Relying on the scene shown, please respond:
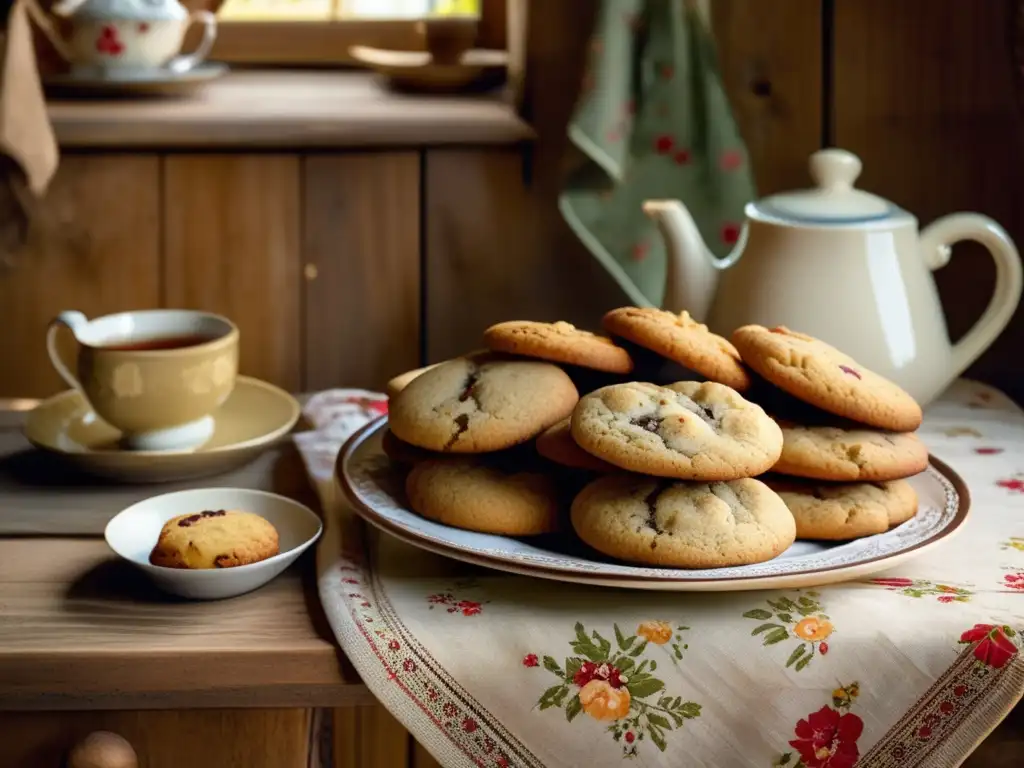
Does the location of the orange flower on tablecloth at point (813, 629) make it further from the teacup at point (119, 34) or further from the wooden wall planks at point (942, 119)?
the teacup at point (119, 34)

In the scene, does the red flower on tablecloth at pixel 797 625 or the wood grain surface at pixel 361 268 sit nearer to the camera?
the red flower on tablecloth at pixel 797 625

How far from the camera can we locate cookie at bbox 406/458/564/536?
3.14ft

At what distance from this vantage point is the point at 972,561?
1034 mm

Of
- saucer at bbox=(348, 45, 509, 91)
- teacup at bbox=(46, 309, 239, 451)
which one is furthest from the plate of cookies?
saucer at bbox=(348, 45, 509, 91)

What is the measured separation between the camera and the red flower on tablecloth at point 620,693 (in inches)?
35.1

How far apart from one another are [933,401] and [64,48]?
3.72 ft

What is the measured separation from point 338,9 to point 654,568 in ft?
4.25

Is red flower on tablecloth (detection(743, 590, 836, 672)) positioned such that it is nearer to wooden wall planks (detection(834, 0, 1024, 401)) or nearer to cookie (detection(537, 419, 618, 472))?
cookie (detection(537, 419, 618, 472))

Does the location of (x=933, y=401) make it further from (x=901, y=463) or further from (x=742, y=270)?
(x=901, y=463)

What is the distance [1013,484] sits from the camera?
121cm

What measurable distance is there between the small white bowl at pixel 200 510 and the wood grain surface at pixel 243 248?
0.70 metres

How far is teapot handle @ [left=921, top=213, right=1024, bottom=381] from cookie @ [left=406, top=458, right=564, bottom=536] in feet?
1.70

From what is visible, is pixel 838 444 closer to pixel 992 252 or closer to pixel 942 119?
pixel 992 252

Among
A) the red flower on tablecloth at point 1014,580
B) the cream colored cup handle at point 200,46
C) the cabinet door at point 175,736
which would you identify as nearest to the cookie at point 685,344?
the red flower on tablecloth at point 1014,580
